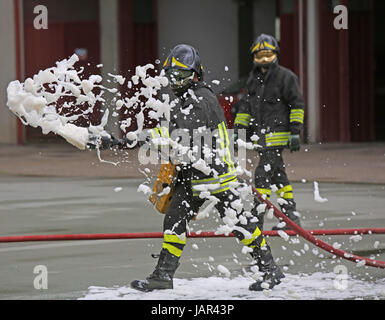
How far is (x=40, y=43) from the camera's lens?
76.3 ft

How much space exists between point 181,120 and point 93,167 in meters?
9.94

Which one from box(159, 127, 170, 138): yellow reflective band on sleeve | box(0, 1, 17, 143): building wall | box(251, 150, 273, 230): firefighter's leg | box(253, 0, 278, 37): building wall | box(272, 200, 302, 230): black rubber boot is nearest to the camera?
box(159, 127, 170, 138): yellow reflective band on sleeve

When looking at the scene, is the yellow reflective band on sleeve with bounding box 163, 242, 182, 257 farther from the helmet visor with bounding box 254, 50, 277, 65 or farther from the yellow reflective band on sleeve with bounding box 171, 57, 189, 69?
the helmet visor with bounding box 254, 50, 277, 65

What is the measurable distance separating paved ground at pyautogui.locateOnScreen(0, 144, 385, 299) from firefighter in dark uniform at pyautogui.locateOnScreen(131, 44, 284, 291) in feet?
1.91

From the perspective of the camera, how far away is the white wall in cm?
2322

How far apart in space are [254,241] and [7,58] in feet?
51.8

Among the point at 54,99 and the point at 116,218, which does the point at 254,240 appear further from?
the point at 116,218

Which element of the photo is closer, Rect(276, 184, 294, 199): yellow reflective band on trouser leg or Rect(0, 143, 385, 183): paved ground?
Rect(276, 184, 294, 199): yellow reflective band on trouser leg

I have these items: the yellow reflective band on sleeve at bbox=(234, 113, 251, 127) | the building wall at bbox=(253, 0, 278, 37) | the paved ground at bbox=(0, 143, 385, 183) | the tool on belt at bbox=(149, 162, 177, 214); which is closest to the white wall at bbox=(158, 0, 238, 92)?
the building wall at bbox=(253, 0, 278, 37)

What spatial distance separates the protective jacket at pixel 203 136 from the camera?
22.1 ft

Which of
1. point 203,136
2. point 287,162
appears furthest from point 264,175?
point 287,162

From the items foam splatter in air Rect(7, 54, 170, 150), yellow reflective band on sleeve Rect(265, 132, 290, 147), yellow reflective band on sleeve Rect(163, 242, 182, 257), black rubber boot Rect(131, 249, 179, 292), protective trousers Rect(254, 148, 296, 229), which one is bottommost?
black rubber boot Rect(131, 249, 179, 292)

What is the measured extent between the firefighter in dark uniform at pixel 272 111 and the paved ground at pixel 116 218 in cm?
67
